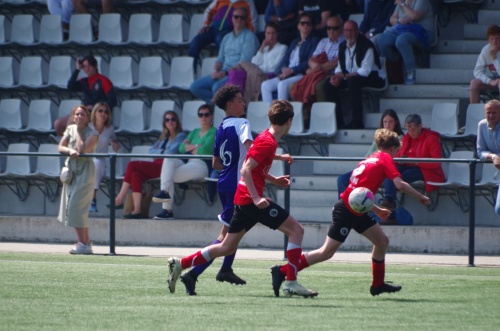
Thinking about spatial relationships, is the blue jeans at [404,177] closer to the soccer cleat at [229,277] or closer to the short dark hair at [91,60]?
the soccer cleat at [229,277]

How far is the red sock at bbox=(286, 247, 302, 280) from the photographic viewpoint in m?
9.94

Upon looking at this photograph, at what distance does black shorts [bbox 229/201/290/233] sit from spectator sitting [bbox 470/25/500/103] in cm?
780

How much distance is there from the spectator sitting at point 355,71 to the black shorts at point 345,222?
24.9 ft

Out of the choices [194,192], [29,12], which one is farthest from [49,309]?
[29,12]

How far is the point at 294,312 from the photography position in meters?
8.85

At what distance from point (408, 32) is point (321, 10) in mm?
1826

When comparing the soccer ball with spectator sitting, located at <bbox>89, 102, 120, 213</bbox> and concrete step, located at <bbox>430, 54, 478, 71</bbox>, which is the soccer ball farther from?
concrete step, located at <bbox>430, 54, 478, 71</bbox>

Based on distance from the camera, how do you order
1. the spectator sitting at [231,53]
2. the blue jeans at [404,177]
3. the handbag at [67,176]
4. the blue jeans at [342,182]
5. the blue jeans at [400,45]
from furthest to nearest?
the spectator sitting at [231,53], the blue jeans at [400,45], the handbag at [67,176], the blue jeans at [342,182], the blue jeans at [404,177]

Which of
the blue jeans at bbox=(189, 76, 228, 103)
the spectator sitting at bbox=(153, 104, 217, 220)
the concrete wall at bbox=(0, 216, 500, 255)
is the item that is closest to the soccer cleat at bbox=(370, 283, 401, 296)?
the concrete wall at bbox=(0, 216, 500, 255)

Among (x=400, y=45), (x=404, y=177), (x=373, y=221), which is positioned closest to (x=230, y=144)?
(x=373, y=221)

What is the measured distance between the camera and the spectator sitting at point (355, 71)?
58.0 feet

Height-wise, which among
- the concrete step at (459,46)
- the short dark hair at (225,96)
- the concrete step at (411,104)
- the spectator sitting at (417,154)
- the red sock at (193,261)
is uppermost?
the concrete step at (459,46)

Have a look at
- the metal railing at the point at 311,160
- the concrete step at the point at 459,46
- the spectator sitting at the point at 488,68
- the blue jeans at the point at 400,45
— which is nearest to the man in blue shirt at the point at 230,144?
the metal railing at the point at 311,160

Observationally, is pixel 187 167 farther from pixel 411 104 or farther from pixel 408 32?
pixel 408 32
